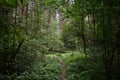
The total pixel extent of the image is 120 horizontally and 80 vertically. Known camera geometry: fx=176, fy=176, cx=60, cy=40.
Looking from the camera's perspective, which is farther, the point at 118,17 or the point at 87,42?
the point at 87,42

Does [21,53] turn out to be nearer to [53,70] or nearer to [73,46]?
[53,70]

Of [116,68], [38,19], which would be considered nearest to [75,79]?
[116,68]

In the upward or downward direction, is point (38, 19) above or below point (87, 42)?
above

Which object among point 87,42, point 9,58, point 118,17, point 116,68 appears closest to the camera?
point 118,17

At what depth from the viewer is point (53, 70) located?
40.2 ft

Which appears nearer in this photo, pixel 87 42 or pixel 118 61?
pixel 118 61

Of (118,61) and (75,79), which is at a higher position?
(118,61)

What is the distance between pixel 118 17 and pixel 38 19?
6.72m

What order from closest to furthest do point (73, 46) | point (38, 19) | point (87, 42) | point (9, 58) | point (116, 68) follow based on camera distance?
point (116, 68) → point (9, 58) → point (38, 19) → point (87, 42) → point (73, 46)

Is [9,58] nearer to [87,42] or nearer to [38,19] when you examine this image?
[38,19]

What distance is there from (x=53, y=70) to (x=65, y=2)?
481 centimetres

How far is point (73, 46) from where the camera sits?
23922mm

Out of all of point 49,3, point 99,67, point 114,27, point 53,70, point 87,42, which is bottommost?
point 53,70

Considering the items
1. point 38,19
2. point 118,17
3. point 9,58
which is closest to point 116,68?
point 118,17
